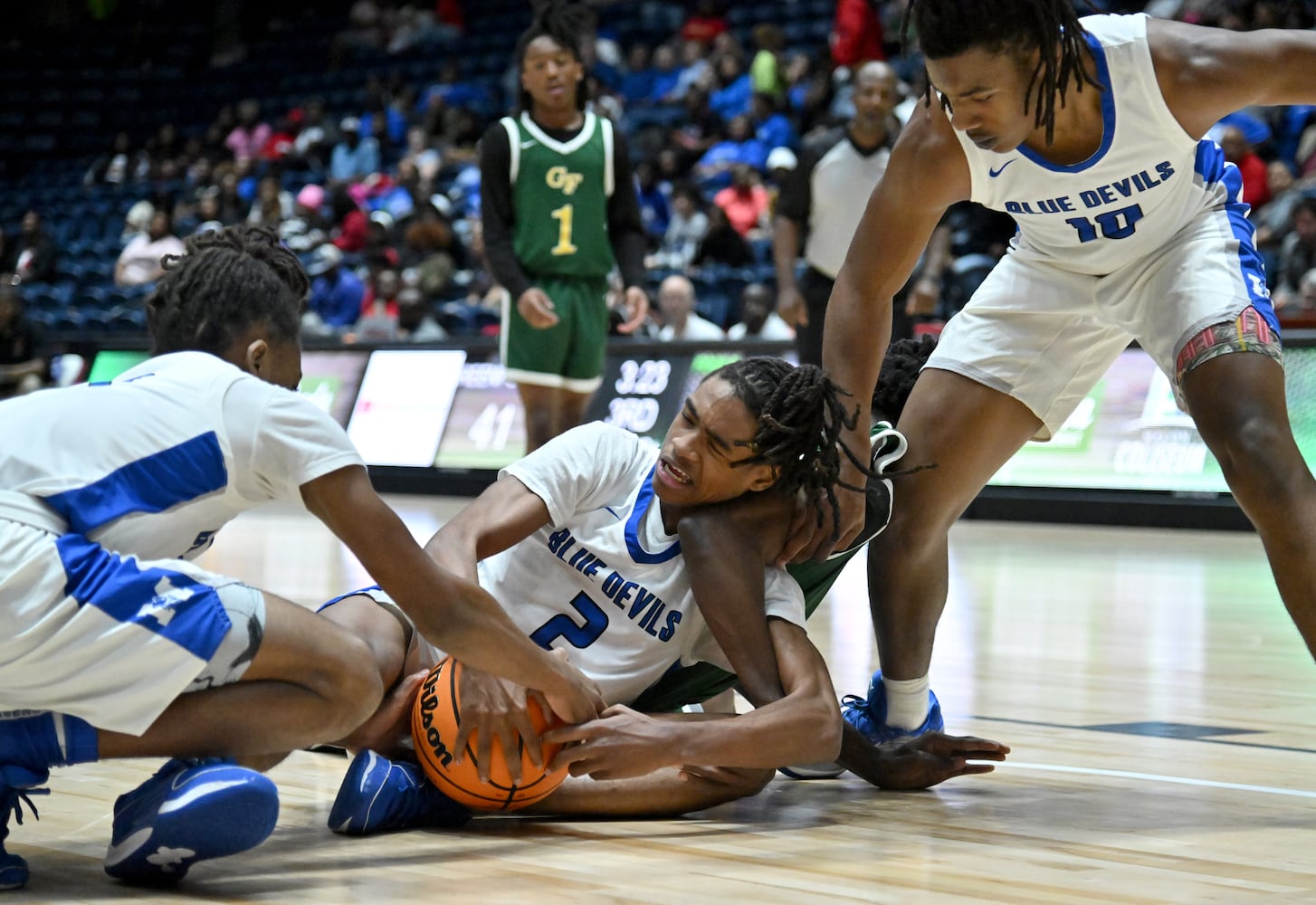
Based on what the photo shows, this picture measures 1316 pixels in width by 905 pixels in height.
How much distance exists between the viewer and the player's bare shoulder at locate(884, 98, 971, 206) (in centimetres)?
302

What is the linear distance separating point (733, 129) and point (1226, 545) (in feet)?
23.3

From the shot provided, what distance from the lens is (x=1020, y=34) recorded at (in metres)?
2.76

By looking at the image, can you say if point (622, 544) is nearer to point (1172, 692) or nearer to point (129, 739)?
point (129, 739)

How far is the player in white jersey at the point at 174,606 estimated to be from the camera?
2078mm

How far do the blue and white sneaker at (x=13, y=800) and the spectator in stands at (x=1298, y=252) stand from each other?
26.8 ft

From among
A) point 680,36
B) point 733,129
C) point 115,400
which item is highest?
point 680,36

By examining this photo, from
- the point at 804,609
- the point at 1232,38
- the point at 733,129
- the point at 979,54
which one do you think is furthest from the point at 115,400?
the point at 733,129

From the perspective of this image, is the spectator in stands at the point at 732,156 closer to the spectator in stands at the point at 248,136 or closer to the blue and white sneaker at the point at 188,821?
the spectator in stands at the point at 248,136

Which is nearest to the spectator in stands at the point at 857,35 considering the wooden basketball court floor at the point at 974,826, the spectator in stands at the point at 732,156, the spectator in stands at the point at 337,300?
the spectator in stands at the point at 732,156

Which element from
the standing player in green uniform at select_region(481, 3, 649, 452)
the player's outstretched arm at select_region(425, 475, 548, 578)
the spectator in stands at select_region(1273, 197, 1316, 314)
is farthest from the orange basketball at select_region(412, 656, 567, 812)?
the spectator in stands at select_region(1273, 197, 1316, 314)

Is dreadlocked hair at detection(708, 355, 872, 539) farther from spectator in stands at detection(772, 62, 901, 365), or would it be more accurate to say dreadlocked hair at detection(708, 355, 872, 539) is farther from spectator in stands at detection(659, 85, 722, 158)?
spectator in stands at detection(659, 85, 722, 158)

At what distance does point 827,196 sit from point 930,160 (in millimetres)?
3813

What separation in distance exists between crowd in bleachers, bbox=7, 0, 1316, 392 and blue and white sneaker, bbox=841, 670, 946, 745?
6.25 metres

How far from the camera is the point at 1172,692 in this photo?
158 inches
